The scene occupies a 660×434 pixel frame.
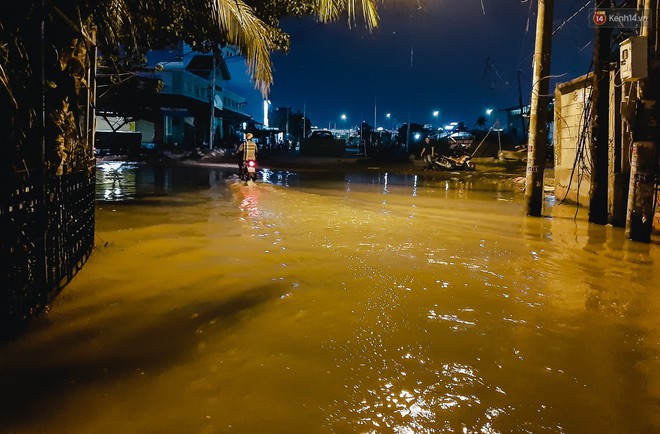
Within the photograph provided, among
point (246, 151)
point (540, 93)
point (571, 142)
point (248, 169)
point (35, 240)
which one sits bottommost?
point (35, 240)

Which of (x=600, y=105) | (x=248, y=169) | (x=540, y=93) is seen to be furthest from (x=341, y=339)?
(x=248, y=169)

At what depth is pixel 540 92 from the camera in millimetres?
10258

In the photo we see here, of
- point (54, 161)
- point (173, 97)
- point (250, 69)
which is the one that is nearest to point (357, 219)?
point (250, 69)

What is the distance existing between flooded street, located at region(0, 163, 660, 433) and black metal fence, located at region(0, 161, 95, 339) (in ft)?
0.64

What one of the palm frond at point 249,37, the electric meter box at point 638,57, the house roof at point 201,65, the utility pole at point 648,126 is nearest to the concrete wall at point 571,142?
the utility pole at point 648,126

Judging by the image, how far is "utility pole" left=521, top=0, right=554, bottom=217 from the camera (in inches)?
400

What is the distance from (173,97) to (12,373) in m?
35.9

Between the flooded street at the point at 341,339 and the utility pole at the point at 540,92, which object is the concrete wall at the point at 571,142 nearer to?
the utility pole at the point at 540,92

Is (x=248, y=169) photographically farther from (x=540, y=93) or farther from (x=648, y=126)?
(x=648, y=126)

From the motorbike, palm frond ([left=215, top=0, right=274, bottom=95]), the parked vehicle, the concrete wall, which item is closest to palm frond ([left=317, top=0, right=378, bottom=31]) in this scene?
palm frond ([left=215, top=0, right=274, bottom=95])

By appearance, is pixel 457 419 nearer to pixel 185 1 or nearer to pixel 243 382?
pixel 243 382

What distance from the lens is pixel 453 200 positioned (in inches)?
575

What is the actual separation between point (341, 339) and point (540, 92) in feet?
27.6

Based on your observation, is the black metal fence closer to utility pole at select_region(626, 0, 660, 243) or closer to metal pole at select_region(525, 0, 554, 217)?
utility pole at select_region(626, 0, 660, 243)
